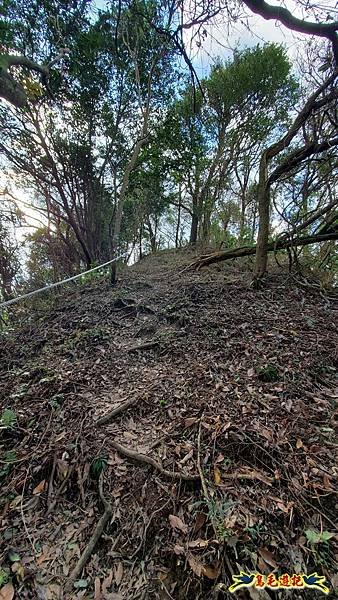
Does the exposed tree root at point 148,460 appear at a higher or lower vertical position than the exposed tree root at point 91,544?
higher

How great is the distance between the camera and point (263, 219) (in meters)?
4.01

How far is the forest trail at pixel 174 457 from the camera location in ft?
3.82

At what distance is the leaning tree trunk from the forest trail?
3.73 ft

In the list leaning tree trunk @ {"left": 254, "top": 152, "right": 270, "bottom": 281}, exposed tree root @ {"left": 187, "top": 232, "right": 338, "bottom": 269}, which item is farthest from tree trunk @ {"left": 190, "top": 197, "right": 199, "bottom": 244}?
leaning tree trunk @ {"left": 254, "top": 152, "right": 270, "bottom": 281}

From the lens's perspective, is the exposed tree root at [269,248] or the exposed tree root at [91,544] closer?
the exposed tree root at [91,544]

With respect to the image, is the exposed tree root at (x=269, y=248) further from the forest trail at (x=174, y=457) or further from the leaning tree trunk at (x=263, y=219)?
the forest trail at (x=174, y=457)

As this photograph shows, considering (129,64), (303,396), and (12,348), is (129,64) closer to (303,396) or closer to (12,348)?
(12,348)

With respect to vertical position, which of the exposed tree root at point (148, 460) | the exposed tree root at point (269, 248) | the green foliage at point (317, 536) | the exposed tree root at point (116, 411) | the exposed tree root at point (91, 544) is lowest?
the exposed tree root at point (91, 544)

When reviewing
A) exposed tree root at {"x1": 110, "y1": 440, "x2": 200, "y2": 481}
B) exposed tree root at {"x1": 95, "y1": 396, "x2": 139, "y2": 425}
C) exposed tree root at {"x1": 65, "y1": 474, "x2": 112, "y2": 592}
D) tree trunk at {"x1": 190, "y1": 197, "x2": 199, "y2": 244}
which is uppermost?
tree trunk at {"x1": 190, "y1": 197, "x2": 199, "y2": 244}

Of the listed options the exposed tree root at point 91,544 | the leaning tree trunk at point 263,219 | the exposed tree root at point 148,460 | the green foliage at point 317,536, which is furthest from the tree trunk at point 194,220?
the green foliage at point 317,536

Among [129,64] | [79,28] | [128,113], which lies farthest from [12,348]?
[128,113]

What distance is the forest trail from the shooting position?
1163mm

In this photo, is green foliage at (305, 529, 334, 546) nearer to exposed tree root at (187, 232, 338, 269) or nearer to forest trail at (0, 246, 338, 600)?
forest trail at (0, 246, 338, 600)

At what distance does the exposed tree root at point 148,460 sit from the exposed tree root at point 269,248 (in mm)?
3635
